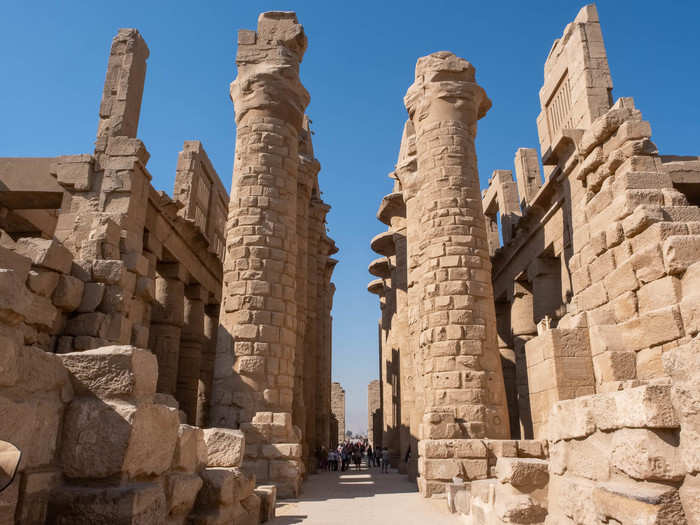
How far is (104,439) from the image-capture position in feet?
11.0

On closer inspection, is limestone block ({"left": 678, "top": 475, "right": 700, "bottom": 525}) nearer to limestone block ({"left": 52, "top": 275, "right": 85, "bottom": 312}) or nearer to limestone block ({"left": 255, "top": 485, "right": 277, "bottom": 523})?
limestone block ({"left": 255, "top": 485, "right": 277, "bottom": 523})

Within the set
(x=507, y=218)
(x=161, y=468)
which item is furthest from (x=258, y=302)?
(x=507, y=218)

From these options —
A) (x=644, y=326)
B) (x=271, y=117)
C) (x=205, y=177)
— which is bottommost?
(x=644, y=326)

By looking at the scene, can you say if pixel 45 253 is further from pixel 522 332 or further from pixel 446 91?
pixel 522 332

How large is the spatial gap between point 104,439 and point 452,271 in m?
8.78

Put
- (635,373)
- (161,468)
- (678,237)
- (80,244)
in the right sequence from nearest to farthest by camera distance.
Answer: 1. (161,468)
2. (678,237)
3. (635,373)
4. (80,244)

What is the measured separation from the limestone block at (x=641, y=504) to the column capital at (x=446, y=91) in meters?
10.4

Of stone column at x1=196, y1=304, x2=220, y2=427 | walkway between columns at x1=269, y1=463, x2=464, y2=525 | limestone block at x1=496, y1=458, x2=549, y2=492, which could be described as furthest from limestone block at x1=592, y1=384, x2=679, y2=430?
stone column at x1=196, y1=304, x2=220, y2=427

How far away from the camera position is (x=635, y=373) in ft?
16.7

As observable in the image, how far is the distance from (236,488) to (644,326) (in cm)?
430

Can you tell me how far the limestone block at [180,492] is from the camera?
13.0 feet

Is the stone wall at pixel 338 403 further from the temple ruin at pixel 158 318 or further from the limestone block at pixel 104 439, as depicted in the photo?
the limestone block at pixel 104 439

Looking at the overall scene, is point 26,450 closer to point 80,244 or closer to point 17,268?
point 17,268

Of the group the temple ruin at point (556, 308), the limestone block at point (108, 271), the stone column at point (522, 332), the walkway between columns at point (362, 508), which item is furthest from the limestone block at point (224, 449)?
the stone column at point (522, 332)
